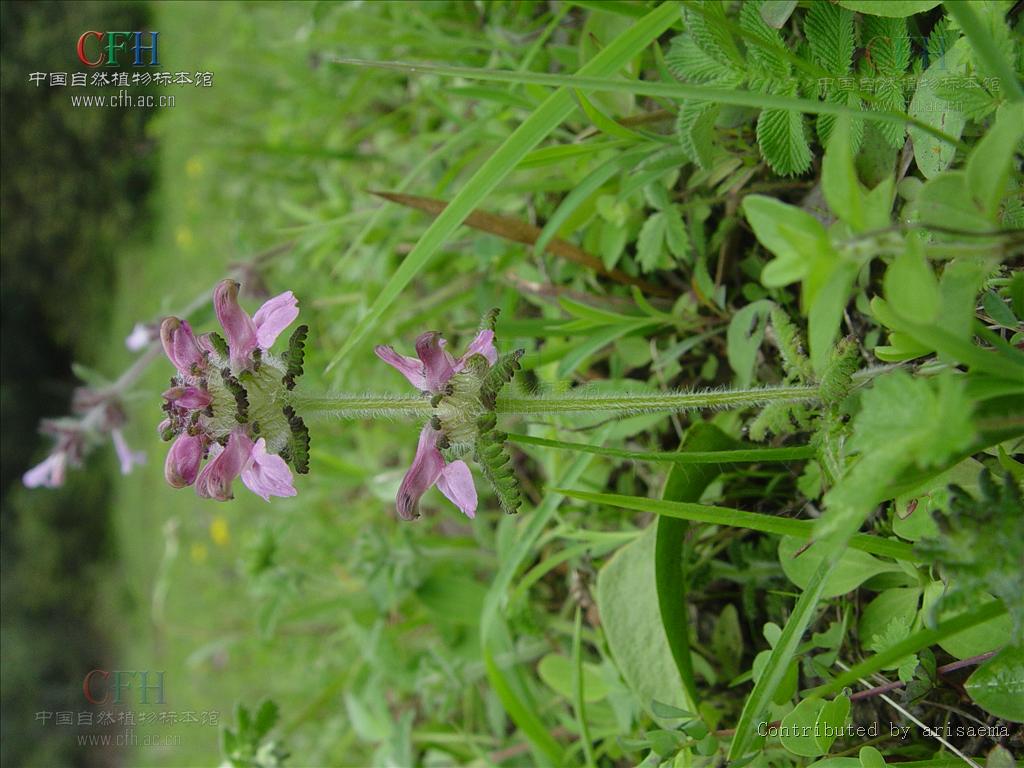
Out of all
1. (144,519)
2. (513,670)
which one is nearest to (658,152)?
(513,670)

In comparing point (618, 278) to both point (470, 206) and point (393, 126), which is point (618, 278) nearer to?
point (470, 206)

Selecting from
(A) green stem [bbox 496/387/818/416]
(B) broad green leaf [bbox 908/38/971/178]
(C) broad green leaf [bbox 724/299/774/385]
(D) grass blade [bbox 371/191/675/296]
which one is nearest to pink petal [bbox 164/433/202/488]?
(A) green stem [bbox 496/387/818/416]

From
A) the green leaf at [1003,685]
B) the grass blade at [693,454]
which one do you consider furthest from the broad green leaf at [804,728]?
the grass blade at [693,454]

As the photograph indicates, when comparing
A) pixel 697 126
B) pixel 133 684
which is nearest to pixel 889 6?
pixel 697 126

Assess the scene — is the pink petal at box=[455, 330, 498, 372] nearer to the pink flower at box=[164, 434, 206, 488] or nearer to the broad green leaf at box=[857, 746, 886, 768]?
the pink flower at box=[164, 434, 206, 488]

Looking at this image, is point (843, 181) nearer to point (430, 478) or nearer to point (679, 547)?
point (430, 478)
